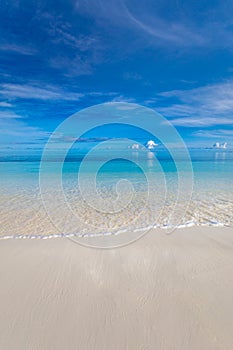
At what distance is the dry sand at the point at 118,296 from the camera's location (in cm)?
325

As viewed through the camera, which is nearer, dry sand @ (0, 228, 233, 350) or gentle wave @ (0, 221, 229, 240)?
dry sand @ (0, 228, 233, 350)

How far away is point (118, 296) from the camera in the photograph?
13.4ft

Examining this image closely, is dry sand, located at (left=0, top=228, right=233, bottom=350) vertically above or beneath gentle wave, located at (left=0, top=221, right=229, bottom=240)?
beneath

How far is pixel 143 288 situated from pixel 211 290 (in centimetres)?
130

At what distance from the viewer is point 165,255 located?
5.52 m

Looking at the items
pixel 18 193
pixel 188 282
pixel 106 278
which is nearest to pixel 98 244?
pixel 106 278

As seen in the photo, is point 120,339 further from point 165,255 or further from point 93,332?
point 165,255

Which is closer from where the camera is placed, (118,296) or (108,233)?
(118,296)

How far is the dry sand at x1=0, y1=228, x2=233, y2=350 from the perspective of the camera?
10.7 feet

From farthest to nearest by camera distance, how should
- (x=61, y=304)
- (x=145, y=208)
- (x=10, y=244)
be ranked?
(x=145, y=208) → (x=10, y=244) → (x=61, y=304)

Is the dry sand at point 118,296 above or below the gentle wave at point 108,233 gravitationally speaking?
below

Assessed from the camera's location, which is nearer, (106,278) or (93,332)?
(93,332)

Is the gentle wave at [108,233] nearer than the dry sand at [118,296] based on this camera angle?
No

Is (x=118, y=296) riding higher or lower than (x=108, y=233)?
lower
